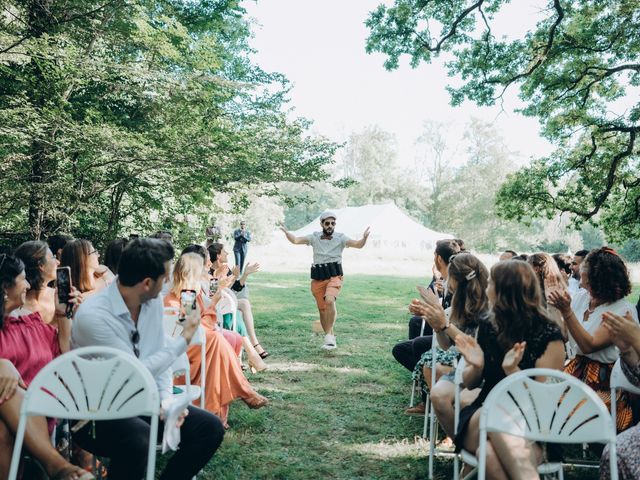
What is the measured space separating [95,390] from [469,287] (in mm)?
2695

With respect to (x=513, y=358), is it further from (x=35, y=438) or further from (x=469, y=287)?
(x=35, y=438)

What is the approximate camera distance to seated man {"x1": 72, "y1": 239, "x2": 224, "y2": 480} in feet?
8.63

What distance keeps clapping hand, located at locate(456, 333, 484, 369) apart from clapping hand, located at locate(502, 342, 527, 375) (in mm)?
156

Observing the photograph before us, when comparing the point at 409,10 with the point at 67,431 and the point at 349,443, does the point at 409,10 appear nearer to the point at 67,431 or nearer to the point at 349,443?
the point at 349,443

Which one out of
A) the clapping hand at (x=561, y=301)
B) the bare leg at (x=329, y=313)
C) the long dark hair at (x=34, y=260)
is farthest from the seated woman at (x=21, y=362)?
the bare leg at (x=329, y=313)

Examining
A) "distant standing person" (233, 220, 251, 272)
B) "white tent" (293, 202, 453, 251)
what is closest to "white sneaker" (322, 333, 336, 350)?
"distant standing person" (233, 220, 251, 272)

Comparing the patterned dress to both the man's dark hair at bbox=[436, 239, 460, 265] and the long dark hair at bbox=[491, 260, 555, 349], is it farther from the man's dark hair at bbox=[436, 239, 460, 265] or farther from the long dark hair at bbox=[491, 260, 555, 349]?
the man's dark hair at bbox=[436, 239, 460, 265]

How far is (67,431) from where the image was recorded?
2973mm

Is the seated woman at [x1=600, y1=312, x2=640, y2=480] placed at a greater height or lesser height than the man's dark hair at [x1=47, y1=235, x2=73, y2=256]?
lesser

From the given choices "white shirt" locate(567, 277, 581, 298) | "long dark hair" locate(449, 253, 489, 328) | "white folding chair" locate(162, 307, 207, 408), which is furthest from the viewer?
"white shirt" locate(567, 277, 581, 298)

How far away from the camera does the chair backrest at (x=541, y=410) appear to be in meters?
2.24

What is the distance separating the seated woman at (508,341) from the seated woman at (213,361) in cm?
223

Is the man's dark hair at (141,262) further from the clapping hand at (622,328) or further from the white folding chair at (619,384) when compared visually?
the white folding chair at (619,384)

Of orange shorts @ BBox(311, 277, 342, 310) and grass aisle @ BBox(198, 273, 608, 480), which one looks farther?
orange shorts @ BBox(311, 277, 342, 310)
